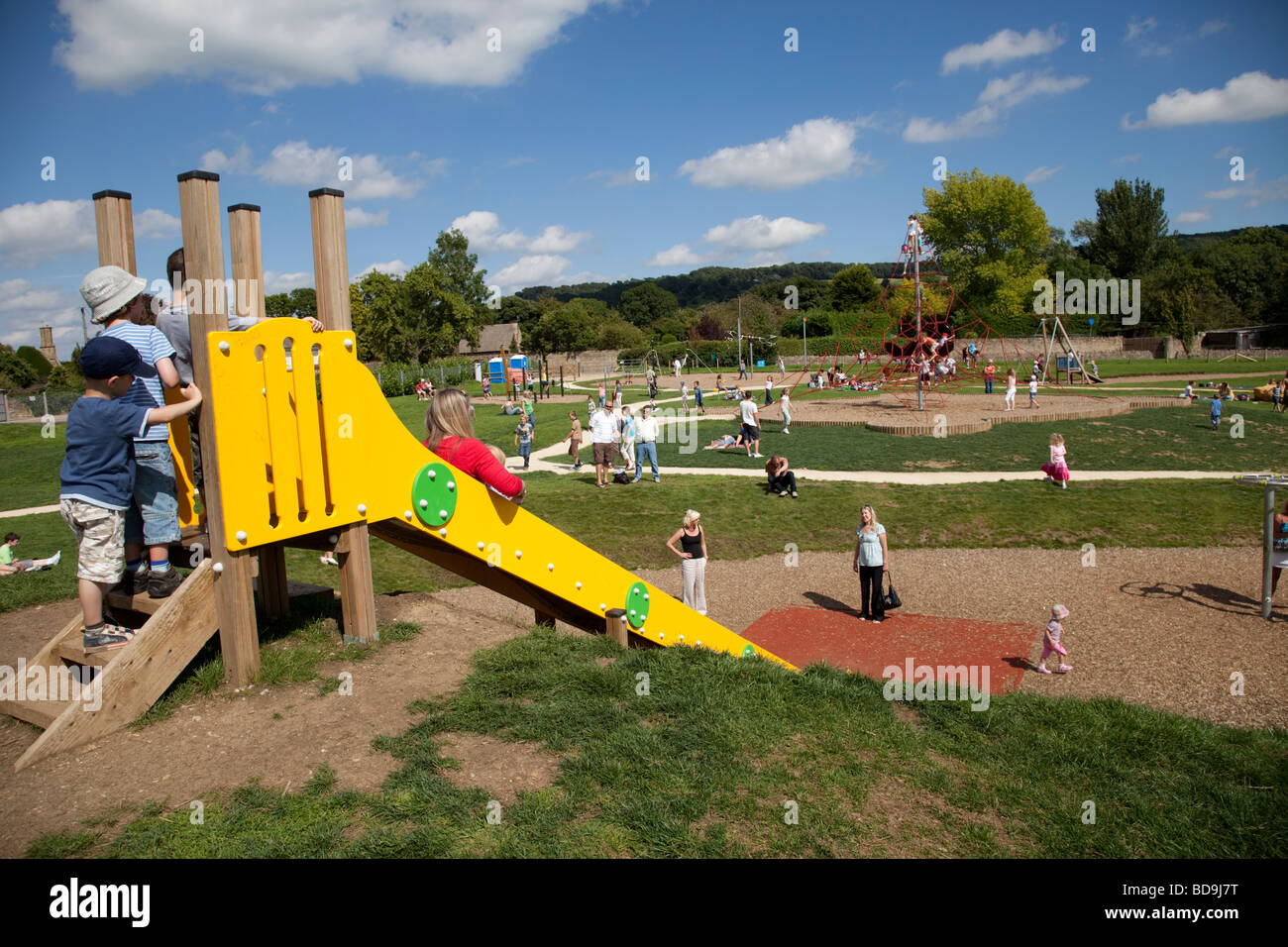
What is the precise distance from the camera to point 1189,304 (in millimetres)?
68000

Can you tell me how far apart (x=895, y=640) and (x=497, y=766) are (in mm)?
7543

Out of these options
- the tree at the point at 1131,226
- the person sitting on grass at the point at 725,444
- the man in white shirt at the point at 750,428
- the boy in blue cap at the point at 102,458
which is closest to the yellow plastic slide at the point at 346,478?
the boy in blue cap at the point at 102,458

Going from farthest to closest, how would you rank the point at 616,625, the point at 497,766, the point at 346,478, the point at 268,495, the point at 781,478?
the point at 781,478, the point at 616,625, the point at 346,478, the point at 268,495, the point at 497,766

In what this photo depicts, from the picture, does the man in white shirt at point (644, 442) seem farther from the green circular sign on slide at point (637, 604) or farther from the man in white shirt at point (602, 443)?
the green circular sign on slide at point (637, 604)

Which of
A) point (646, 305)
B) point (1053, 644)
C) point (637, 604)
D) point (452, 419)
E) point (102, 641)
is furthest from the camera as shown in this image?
point (646, 305)

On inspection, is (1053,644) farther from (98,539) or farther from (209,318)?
(98,539)

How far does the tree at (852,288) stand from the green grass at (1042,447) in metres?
83.4

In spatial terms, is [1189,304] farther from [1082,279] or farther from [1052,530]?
[1052,530]

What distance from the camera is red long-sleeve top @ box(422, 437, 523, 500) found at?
584 centimetres

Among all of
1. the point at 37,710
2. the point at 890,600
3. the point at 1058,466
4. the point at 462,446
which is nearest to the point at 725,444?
the point at 1058,466

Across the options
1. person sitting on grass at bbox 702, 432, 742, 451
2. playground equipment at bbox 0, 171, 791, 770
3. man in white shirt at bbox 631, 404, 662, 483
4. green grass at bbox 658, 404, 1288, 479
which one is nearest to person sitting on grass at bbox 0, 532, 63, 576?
playground equipment at bbox 0, 171, 791, 770

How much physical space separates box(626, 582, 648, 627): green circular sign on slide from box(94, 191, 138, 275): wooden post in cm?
417

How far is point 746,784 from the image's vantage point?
432 cm

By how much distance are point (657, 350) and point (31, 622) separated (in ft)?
233
